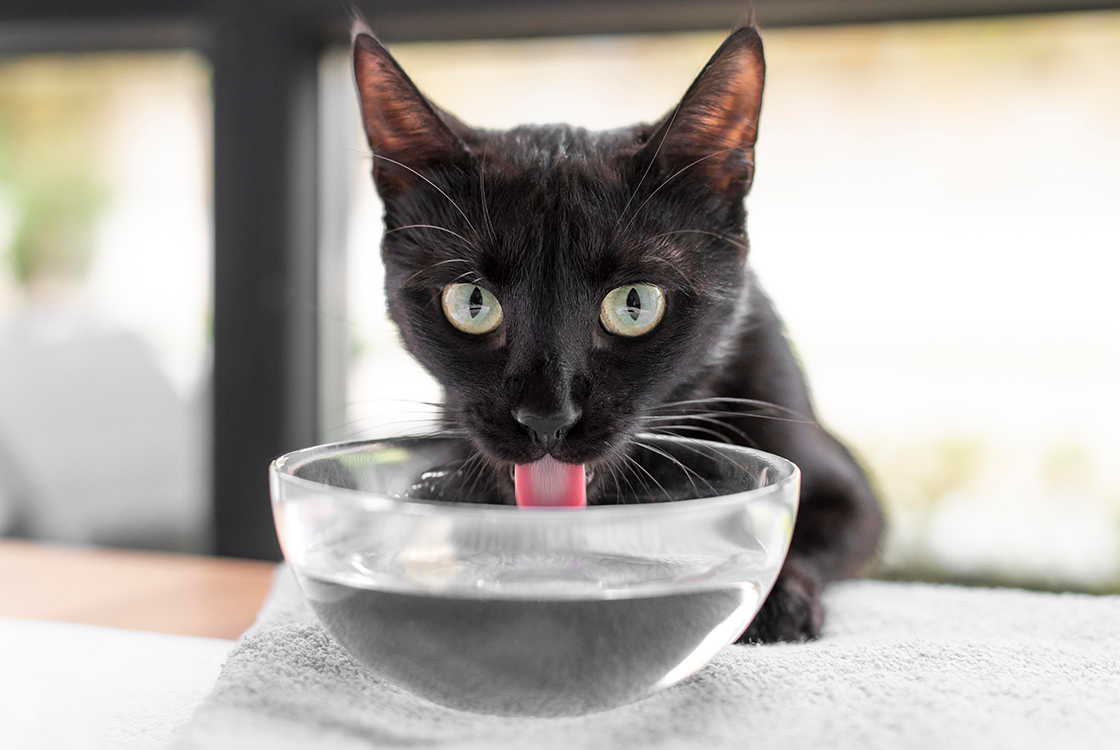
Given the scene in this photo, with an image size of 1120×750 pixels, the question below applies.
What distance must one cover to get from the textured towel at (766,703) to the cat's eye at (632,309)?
31 centimetres

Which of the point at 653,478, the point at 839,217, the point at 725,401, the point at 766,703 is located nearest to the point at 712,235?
the point at 725,401

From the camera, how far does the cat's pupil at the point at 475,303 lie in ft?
2.90

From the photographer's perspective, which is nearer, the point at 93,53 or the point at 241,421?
the point at 241,421

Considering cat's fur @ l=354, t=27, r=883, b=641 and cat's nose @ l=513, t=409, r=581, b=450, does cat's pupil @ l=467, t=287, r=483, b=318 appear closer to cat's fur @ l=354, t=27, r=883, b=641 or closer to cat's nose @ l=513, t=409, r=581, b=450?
cat's fur @ l=354, t=27, r=883, b=641

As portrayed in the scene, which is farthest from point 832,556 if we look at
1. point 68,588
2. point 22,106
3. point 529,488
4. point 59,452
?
point 22,106

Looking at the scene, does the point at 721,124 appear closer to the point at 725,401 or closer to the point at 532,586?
the point at 725,401

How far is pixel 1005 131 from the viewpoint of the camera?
1731 millimetres

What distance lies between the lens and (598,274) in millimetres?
850

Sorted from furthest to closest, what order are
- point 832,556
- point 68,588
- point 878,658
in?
point 68,588, point 832,556, point 878,658

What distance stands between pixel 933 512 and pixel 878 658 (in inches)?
49.1

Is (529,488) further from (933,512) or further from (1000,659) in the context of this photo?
(933,512)

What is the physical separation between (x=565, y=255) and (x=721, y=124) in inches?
8.6

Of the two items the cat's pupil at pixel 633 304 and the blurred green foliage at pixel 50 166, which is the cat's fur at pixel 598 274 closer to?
the cat's pupil at pixel 633 304

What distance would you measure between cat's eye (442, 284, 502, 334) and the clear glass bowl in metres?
0.32
